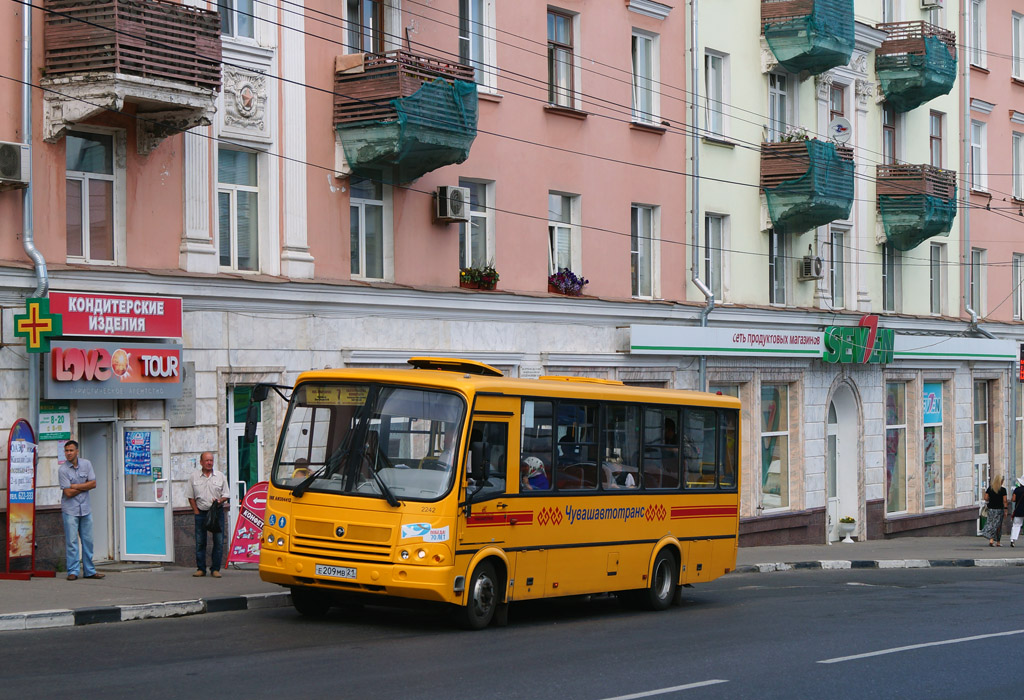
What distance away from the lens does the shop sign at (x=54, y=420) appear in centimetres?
1797

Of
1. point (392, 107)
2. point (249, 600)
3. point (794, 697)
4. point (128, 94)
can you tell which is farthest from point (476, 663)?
point (392, 107)

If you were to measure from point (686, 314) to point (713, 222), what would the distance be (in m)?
Answer: 2.61

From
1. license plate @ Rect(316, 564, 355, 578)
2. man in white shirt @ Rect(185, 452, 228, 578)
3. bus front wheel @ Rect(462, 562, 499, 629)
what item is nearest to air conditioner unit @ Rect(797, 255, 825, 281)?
man in white shirt @ Rect(185, 452, 228, 578)

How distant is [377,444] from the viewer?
47.2 ft

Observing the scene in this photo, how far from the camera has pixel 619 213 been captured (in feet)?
91.7

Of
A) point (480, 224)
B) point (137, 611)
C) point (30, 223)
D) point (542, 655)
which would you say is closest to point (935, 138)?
point (480, 224)

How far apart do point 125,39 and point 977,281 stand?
29500 mm

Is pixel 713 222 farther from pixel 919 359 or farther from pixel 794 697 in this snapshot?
pixel 794 697

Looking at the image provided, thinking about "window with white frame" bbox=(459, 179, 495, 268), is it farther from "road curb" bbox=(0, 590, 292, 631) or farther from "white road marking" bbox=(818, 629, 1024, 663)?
"white road marking" bbox=(818, 629, 1024, 663)

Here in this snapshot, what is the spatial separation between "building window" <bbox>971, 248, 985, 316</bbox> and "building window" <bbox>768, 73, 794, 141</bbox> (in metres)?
10.7

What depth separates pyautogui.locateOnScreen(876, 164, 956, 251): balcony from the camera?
35.5m

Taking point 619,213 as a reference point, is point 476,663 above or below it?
below

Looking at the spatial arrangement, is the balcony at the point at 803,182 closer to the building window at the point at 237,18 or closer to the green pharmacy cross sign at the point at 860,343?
the green pharmacy cross sign at the point at 860,343

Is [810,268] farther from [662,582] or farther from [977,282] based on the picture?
[662,582]
